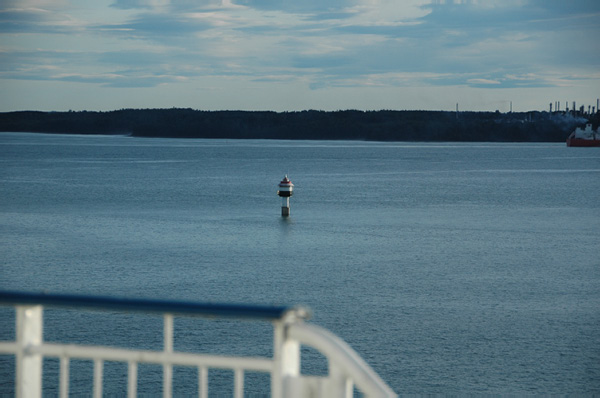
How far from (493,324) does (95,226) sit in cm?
2116

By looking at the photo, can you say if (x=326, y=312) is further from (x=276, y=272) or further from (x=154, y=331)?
(x=276, y=272)

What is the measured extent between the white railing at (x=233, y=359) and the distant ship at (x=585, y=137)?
192299 mm

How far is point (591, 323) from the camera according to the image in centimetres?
1544

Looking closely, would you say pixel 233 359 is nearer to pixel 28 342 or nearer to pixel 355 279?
pixel 28 342

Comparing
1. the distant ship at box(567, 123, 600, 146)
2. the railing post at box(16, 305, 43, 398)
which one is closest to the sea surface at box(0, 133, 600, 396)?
the railing post at box(16, 305, 43, 398)

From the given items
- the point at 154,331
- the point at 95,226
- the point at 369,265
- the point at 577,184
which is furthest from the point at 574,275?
the point at 577,184

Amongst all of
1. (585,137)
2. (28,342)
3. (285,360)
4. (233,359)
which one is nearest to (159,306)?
(233,359)

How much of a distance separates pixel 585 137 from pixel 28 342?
198250 mm

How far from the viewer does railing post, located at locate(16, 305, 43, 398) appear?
3299 millimetres

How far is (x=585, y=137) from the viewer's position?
623 feet

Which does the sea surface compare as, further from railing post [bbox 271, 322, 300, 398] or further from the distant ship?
the distant ship

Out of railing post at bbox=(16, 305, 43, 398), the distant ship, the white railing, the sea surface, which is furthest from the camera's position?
the distant ship

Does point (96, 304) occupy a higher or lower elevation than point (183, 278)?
higher

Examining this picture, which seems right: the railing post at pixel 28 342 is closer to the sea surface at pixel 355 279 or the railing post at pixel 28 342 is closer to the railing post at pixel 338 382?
the railing post at pixel 338 382
